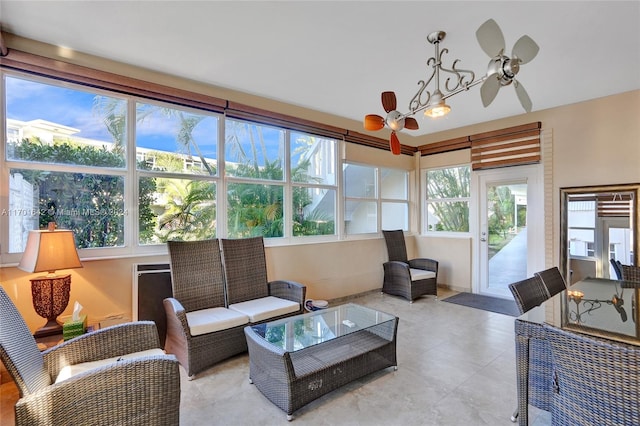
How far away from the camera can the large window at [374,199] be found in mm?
4977

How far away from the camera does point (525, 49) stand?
1.98 m

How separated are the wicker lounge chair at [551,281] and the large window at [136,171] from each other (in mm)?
2880

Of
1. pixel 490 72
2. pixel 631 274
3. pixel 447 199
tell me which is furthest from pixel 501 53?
pixel 447 199

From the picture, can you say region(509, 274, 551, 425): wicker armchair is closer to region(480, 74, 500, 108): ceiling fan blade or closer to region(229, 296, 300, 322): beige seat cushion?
region(480, 74, 500, 108): ceiling fan blade

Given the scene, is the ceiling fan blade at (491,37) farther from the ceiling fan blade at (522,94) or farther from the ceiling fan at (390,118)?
the ceiling fan at (390,118)

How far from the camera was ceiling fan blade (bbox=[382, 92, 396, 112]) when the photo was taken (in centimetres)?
261

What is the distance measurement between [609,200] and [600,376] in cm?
403

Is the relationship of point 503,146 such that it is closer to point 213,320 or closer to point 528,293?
point 528,293

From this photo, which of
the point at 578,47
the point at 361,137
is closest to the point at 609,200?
the point at 578,47

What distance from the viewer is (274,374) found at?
80.7 inches

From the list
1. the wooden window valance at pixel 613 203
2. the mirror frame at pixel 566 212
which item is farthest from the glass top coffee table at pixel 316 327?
the wooden window valance at pixel 613 203

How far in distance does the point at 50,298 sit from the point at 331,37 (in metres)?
3.14

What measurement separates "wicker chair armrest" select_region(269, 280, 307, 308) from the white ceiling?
2.34 metres

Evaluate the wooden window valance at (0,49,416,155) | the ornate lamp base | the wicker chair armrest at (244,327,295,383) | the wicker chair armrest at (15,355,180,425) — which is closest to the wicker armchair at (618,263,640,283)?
the wicker chair armrest at (244,327,295,383)
